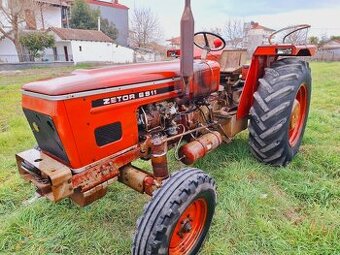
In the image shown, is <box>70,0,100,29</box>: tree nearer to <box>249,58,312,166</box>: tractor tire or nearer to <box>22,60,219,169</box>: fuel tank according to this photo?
<box>249,58,312,166</box>: tractor tire

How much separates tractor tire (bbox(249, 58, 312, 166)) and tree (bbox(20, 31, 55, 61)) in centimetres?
2394

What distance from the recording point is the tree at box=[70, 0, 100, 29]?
32531 millimetres

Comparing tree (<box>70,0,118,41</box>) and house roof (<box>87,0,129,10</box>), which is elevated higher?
house roof (<box>87,0,129,10</box>)

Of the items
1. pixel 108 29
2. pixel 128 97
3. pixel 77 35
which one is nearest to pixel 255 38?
pixel 128 97

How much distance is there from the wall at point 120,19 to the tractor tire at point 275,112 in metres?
40.1

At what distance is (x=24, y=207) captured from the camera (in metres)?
2.68

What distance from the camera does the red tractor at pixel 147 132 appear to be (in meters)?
1.81

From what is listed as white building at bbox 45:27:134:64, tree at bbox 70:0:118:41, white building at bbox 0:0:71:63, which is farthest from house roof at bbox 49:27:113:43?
tree at bbox 70:0:118:41

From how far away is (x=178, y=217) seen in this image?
183 centimetres

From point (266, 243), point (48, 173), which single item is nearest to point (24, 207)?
point (48, 173)

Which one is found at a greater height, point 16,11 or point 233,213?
point 16,11

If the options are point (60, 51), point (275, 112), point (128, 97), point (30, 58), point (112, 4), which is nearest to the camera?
point (128, 97)

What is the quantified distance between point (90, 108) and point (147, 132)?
592mm

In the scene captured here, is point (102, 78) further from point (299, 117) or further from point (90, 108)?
point (299, 117)
